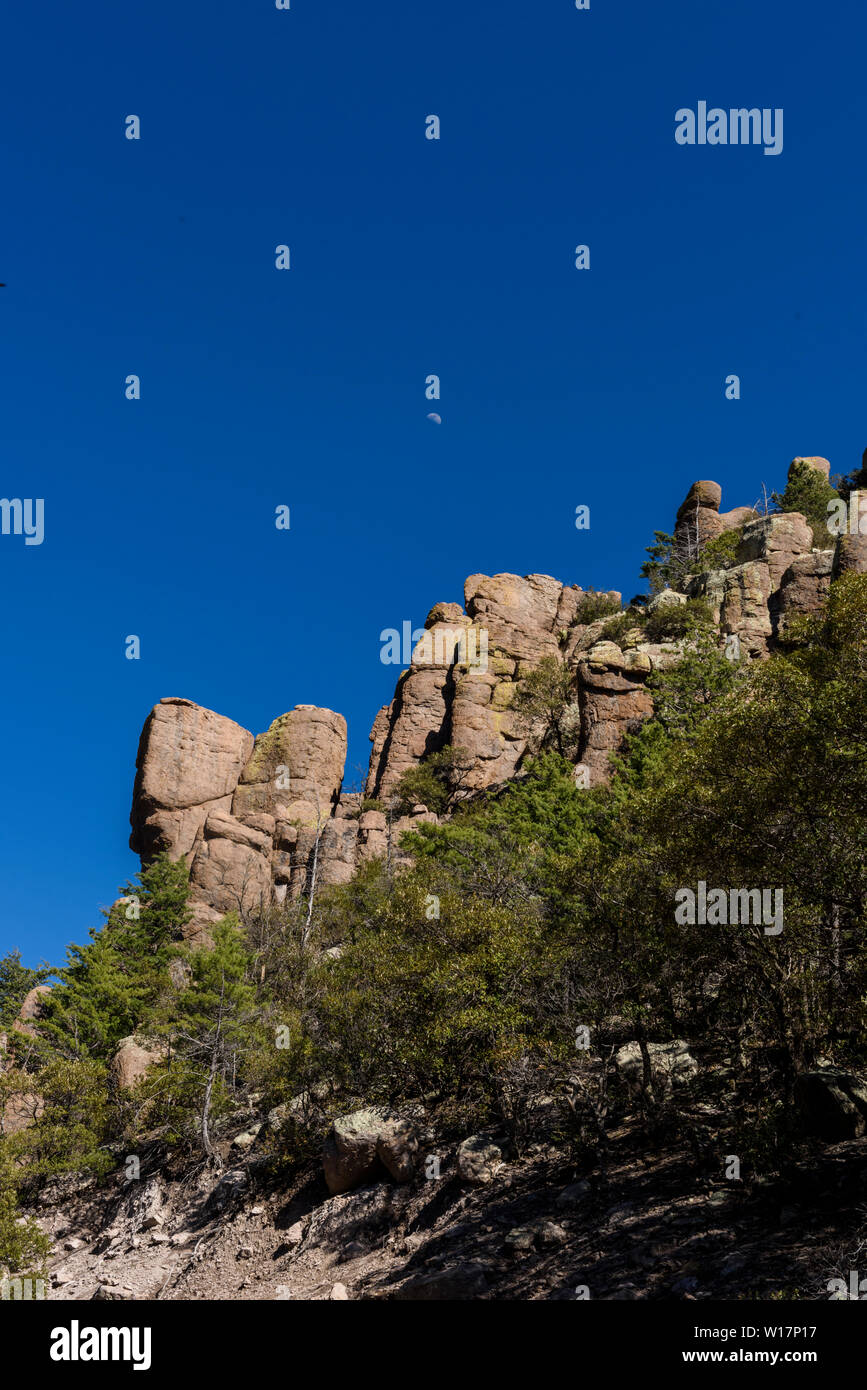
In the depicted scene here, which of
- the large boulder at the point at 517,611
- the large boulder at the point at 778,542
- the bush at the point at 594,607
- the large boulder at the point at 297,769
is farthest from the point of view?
the bush at the point at 594,607

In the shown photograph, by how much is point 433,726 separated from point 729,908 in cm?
5790

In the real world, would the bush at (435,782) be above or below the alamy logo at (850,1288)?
above

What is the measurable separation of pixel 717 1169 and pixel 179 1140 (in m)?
19.9

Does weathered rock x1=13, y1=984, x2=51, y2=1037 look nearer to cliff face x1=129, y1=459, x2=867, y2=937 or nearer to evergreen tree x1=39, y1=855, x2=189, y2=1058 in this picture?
evergreen tree x1=39, y1=855, x2=189, y2=1058

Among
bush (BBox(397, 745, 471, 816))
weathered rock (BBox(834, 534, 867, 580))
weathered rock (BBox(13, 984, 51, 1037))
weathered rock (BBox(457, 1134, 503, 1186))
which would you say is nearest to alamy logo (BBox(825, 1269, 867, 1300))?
weathered rock (BBox(457, 1134, 503, 1186))

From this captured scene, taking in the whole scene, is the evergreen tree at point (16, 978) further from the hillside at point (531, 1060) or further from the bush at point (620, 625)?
the bush at point (620, 625)

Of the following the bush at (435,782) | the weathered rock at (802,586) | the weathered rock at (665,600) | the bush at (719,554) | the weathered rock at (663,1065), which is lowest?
the weathered rock at (663,1065)

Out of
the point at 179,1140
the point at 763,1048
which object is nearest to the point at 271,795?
the point at 179,1140

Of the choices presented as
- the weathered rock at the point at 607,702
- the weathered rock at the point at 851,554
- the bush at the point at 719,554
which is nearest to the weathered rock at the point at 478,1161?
the weathered rock at the point at 607,702

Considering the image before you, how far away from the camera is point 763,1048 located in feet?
56.5
